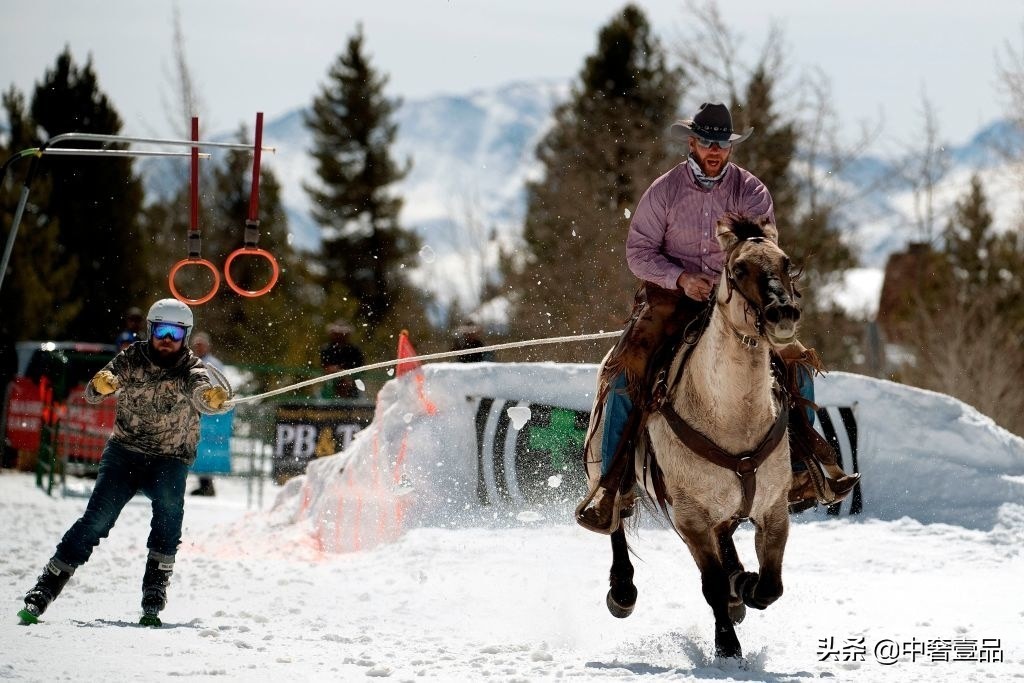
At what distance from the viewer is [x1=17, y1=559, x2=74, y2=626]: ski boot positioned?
24.1ft

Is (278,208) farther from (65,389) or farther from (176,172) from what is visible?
(65,389)

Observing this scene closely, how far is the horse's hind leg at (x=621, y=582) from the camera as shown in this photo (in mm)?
7414

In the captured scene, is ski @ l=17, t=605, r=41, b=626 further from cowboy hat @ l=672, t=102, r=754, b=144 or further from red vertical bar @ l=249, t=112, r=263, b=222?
cowboy hat @ l=672, t=102, r=754, b=144

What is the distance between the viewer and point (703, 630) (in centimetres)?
766

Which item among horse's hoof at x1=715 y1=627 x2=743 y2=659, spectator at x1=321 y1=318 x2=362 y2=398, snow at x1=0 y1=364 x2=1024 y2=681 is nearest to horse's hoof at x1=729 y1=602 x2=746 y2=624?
snow at x1=0 y1=364 x2=1024 y2=681

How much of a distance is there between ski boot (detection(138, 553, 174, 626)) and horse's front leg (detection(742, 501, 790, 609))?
3.41 metres

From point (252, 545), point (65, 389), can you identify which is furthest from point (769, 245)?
point (65, 389)

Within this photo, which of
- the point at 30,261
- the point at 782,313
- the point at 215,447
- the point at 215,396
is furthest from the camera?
the point at 30,261

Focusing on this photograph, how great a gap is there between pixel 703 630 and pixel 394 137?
3764 cm

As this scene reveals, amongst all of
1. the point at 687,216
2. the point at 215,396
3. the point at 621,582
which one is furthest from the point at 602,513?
the point at 215,396

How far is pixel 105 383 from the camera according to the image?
Answer: 7.62 m

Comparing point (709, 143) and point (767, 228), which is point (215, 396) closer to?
point (709, 143)

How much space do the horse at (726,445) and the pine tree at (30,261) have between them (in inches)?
761

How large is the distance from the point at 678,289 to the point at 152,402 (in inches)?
123
